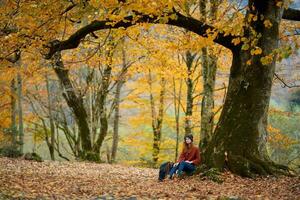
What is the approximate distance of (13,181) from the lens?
10367 millimetres

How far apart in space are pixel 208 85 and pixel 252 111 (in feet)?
13.6

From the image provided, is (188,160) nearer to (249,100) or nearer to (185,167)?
(185,167)

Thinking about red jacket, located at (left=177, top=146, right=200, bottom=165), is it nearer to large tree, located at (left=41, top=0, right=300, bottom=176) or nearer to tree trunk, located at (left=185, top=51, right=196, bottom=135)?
large tree, located at (left=41, top=0, right=300, bottom=176)

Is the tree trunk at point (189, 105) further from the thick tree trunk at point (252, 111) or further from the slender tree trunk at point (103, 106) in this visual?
the thick tree trunk at point (252, 111)

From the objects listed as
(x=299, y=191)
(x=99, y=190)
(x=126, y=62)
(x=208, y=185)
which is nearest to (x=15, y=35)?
(x=99, y=190)

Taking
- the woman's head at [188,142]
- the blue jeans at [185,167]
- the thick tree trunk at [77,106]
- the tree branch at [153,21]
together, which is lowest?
the blue jeans at [185,167]

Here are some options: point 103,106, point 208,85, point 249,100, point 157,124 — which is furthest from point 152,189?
point 157,124

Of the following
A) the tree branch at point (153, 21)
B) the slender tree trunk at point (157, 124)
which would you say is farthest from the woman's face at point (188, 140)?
the slender tree trunk at point (157, 124)

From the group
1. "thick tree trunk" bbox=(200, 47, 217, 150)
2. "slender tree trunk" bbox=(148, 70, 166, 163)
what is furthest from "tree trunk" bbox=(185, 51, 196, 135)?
"thick tree trunk" bbox=(200, 47, 217, 150)

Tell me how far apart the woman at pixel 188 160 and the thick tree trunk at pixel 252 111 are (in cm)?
57

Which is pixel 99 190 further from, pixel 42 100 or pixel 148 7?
pixel 42 100

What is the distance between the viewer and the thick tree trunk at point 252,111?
1060 centimetres

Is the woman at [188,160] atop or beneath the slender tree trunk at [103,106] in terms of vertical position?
beneath

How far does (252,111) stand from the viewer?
10.7m
